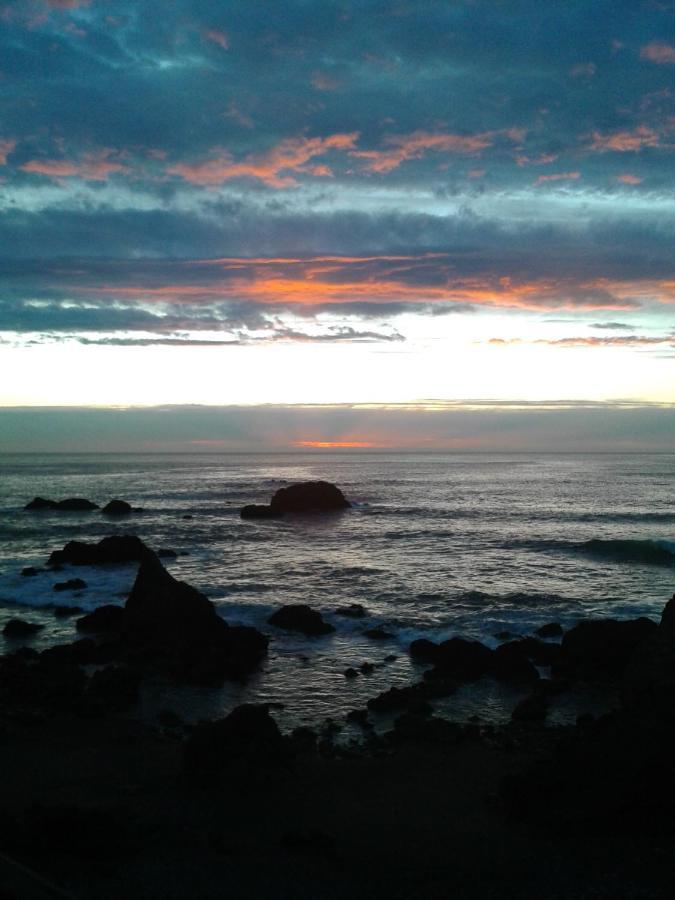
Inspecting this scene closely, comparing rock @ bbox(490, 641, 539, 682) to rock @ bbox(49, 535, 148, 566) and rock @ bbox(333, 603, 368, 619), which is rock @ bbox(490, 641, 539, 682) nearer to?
rock @ bbox(333, 603, 368, 619)

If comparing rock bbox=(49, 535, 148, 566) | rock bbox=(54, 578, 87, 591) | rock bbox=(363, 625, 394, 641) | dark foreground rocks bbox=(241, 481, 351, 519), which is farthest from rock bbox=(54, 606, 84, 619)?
dark foreground rocks bbox=(241, 481, 351, 519)

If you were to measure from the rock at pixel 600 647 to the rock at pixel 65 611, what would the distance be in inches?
742

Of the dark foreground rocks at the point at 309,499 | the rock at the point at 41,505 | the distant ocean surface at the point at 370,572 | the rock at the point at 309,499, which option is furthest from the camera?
the rock at the point at 309,499

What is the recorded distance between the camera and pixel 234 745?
12.6 meters

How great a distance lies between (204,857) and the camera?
10.0m

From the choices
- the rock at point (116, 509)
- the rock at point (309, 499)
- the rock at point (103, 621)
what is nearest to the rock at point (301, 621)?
the rock at point (103, 621)

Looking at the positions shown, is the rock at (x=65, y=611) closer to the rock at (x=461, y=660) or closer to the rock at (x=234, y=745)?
the rock at (x=461, y=660)

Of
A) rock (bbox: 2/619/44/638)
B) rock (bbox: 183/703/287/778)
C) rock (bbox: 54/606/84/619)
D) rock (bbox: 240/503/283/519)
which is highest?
rock (bbox: 183/703/287/778)

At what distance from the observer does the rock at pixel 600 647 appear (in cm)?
1972

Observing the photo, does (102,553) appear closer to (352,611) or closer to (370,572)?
(370,572)

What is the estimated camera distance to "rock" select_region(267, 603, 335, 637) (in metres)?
24.1

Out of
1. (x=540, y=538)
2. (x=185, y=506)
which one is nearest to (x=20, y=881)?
(x=540, y=538)

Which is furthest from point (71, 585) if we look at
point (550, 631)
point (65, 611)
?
point (550, 631)

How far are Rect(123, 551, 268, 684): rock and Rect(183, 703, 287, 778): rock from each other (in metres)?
6.57
